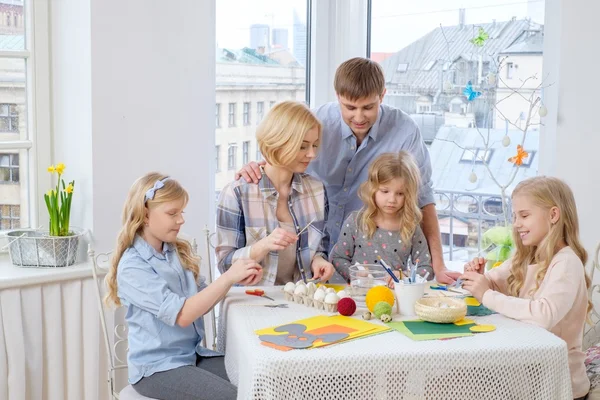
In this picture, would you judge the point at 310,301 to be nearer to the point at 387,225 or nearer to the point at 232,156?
the point at 387,225

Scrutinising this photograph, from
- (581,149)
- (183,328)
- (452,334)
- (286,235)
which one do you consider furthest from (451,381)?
(581,149)

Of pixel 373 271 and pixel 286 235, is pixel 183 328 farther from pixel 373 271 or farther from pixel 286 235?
pixel 373 271

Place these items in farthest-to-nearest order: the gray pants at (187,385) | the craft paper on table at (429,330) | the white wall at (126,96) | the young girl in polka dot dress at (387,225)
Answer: the white wall at (126,96) < the young girl in polka dot dress at (387,225) < the gray pants at (187,385) < the craft paper on table at (429,330)

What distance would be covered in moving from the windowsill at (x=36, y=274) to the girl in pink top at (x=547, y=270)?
1300mm

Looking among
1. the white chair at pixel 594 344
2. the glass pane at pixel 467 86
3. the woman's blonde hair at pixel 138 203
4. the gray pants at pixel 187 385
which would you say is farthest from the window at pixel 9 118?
the white chair at pixel 594 344

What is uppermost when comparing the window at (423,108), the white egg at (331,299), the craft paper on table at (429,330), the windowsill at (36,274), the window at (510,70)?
the window at (510,70)

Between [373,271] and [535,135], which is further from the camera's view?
[535,135]

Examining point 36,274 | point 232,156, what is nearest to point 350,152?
point 232,156

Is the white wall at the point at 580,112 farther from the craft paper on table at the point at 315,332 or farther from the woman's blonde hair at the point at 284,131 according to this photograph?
the craft paper on table at the point at 315,332

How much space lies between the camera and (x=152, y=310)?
7.13 ft

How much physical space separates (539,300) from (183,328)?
953mm

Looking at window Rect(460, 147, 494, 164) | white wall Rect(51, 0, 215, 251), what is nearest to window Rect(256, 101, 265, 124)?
white wall Rect(51, 0, 215, 251)

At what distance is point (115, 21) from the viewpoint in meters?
2.81

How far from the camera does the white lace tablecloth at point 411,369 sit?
5.58ft
